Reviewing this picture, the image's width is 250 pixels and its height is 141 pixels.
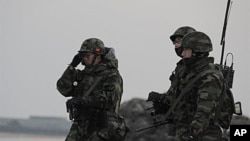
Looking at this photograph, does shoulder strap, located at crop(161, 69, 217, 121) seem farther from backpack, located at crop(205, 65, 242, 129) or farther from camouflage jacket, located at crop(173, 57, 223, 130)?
backpack, located at crop(205, 65, 242, 129)

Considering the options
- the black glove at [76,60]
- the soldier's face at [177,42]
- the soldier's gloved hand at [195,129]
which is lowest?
the soldier's gloved hand at [195,129]

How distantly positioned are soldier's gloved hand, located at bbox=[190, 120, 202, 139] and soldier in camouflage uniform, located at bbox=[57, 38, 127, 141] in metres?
2.19

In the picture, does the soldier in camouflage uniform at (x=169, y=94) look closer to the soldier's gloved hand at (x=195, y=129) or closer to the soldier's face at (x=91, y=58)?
the soldier's gloved hand at (x=195, y=129)

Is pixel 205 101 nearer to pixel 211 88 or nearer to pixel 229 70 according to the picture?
pixel 211 88

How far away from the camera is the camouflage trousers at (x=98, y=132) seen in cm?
1548

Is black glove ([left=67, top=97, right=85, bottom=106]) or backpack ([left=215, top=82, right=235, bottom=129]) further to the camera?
black glove ([left=67, top=97, right=85, bottom=106])

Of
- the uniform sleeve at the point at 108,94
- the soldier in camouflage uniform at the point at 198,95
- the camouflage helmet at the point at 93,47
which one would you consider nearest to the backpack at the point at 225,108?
the soldier in camouflage uniform at the point at 198,95

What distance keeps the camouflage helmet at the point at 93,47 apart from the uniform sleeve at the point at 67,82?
35 cm

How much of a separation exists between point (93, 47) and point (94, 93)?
714 millimetres

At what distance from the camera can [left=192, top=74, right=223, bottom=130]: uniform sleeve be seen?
43.9 ft

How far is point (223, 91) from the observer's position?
44.9 ft

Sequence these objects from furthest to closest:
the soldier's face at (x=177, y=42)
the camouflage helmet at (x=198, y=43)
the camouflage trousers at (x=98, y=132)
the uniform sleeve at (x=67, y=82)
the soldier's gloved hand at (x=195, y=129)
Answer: the uniform sleeve at (x=67, y=82)
the camouflage trousers at (x=98, y=132)
the soldier's face at (x=177, y=42)
the camouflage helmet at (x=198, y=43)
the soldier's gloved hand at (x=195, y=129)

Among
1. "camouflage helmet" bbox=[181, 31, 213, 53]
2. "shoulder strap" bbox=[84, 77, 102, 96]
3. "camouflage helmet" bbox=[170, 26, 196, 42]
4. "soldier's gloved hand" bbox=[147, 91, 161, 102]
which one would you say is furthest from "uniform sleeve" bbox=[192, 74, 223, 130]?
"shoulder strap" bbox=[84, 77, 102, 96]

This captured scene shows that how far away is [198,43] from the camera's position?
13.9 metres
